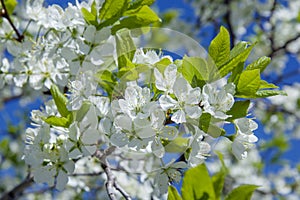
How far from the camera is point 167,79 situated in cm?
105

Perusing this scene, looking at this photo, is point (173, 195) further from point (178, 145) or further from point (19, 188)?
point (19, 188)

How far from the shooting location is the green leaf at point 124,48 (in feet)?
3.75

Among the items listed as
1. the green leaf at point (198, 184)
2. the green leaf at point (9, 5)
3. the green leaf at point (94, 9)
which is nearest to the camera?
the green leaf at point (198, 184)

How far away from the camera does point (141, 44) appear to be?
4.37 ft

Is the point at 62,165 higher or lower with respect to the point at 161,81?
lower

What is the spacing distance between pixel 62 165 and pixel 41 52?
468 millimetres

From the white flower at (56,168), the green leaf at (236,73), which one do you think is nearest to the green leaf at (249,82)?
the green leaf at (236,73)

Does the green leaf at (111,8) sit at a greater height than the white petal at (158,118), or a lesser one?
greater

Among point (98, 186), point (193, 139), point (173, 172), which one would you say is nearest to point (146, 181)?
point (173, 172)

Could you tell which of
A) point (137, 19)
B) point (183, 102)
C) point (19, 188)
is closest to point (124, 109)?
point (183, 102)

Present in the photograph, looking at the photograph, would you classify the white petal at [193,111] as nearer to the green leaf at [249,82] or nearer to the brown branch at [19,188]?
the green leaf at [249,82]

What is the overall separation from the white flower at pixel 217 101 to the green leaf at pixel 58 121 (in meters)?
0.34

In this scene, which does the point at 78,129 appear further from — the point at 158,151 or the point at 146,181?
the point at 146,181

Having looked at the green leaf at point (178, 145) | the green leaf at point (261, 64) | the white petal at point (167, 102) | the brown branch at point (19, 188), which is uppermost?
the green leaf at point (261, 64)
